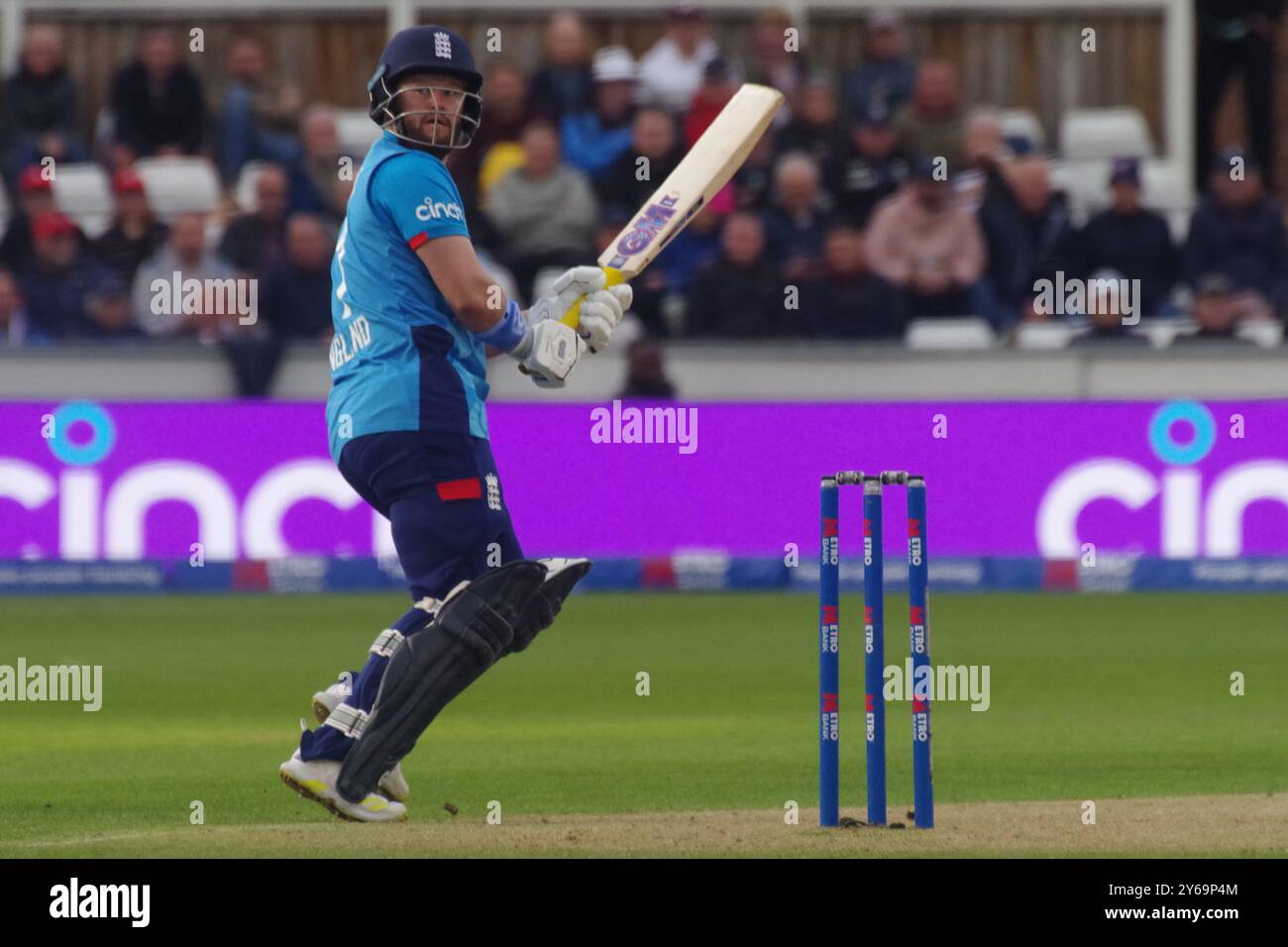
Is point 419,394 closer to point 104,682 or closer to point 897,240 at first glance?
point 104,682

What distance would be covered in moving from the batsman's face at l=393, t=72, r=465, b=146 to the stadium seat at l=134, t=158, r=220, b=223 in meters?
10.6

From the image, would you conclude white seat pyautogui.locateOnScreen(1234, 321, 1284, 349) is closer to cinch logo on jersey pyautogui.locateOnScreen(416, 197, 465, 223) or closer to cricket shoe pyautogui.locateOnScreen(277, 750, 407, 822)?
cinch logo on jersey pyautogui.locateOnScreen(416, 197, 465, 223)

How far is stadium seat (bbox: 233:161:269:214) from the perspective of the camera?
59.4ft

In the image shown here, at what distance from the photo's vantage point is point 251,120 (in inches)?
741

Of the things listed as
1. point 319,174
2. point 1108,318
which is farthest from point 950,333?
point 319,174

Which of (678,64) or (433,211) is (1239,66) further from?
(433,211)

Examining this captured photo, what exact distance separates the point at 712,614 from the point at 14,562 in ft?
13.9

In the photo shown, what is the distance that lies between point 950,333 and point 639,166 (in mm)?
2355

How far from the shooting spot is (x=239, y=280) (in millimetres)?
17297

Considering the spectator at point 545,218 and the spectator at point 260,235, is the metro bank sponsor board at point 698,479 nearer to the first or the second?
the spectator at point 260,235

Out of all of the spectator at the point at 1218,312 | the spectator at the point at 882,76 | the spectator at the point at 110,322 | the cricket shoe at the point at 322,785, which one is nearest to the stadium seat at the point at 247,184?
the spectator at the point at 110,322

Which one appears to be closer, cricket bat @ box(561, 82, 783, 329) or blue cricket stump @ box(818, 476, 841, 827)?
blue cricket stump @ box(818, 476, 841, 827)

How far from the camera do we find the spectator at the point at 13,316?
17.3 metres

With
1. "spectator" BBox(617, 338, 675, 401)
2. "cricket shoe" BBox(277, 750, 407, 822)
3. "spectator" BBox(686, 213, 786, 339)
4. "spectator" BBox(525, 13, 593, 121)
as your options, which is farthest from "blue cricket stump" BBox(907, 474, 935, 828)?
"spectator" BBox(525, 13, 593, 121)
